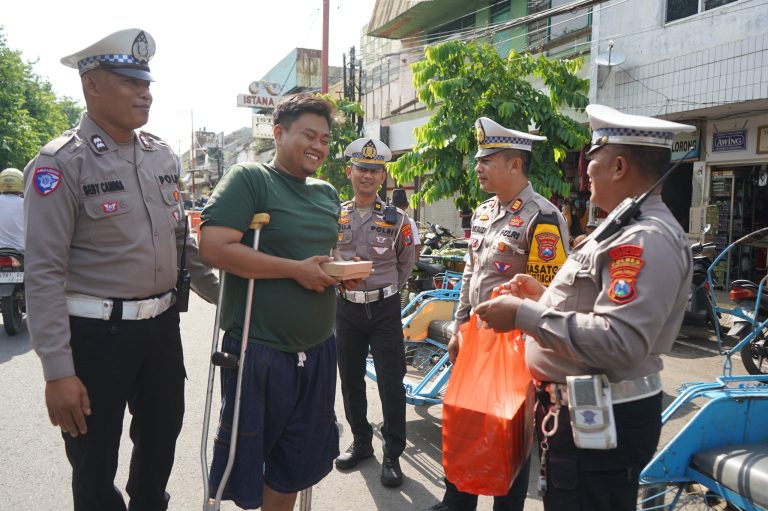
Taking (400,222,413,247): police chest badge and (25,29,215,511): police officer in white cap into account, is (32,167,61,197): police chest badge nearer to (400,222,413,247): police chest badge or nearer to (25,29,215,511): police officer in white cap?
(25,29,215,511): police officer in white cap

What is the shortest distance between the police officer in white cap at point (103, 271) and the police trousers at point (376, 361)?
4.90 feet

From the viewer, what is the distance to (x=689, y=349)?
276 inches

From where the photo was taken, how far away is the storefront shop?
412 inches

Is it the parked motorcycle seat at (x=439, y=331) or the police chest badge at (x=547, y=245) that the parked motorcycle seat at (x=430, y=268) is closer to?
the parked motorcycle seat at (x=439, y=331)

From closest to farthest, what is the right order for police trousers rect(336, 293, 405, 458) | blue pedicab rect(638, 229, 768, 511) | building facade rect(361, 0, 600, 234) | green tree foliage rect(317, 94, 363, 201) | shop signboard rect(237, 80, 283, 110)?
blue pedicab rect(638, 229, 768, 511), police trousers rect(336, 293, 405, 458), green tree foliage rect(317, 94, 363, 201), building facade rect(361, 0, 600, 234), shop signboard rect(237, 80, 283, 110)

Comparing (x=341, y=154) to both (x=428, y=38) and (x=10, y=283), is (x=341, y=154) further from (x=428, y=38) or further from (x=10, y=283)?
(x=428, y=38)

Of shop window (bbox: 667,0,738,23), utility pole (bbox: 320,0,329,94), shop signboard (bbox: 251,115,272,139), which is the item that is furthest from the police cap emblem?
shop signboard (bbox: 251,115,272,139)

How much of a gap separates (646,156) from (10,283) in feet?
24.4

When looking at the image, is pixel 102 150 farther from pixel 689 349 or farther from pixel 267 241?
pixel 689 349

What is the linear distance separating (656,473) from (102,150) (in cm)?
271

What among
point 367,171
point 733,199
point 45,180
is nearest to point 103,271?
point 45,180

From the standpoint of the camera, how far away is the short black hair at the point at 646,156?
192 cm

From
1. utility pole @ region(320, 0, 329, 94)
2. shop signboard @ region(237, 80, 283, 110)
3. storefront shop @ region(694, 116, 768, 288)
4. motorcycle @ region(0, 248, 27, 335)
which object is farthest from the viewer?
shop signboard @ region(237, 80, 283, 110)

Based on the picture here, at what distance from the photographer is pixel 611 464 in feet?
6.23
